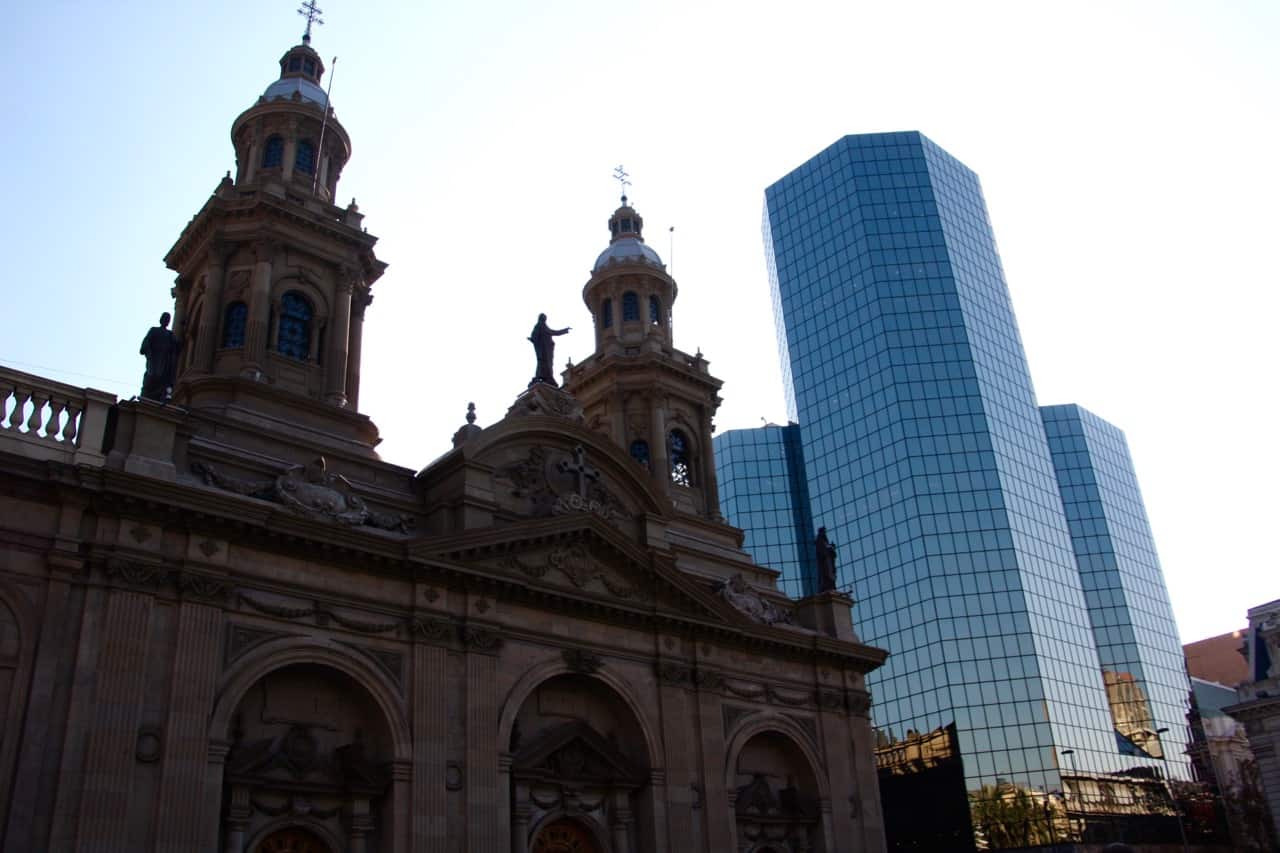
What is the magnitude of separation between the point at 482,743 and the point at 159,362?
1269cm

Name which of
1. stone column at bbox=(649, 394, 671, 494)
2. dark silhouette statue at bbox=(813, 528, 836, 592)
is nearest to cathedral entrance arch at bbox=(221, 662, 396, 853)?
stone column at bbox=(649, 394, 671, 494)

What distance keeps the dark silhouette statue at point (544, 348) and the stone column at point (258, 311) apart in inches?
349

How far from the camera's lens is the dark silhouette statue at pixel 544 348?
1521 inches

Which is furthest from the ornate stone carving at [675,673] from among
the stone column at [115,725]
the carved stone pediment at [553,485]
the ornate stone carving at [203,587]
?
the stone column at [115,725]

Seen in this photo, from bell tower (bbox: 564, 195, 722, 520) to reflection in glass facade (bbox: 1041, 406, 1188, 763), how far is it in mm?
49879

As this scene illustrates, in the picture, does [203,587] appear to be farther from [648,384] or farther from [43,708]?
[648,384]

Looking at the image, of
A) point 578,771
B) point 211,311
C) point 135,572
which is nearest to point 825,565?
point 578,771

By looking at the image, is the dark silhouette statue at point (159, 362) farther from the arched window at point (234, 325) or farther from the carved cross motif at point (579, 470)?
the carved cross motif at point (579, 470)

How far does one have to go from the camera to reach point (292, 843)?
25922 millimetres

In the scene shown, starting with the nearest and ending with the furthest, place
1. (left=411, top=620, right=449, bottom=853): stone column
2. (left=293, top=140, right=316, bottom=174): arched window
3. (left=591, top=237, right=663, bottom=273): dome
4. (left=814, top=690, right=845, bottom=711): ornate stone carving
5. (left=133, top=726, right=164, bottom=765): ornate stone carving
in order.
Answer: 1. (left=133, top=726, right=164, bottom=765): ornate stone carving
2. (left=411, top=620, right=449, bottom=853): stone column
3. (left=814, top=690, right=845, bottom=711): ornate stone carving
4. (left=293, top=140, right=316, bottom=174): arched window
5. (left=591, top=237, right=663, bottom=273): dome

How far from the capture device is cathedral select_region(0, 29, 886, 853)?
2336 centimetres

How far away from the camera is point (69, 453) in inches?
969

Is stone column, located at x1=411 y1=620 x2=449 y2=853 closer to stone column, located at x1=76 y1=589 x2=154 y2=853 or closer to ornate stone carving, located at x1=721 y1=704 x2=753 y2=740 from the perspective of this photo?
stone column, located at x1=76 y1=589 x2=154 y2=853

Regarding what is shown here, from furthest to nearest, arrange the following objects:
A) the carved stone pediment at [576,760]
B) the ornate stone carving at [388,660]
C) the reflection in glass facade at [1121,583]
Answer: the reflection in glass facade at [1121,583], the carved stone pediment at [576,760], the ornate stone carving at [388,660]
